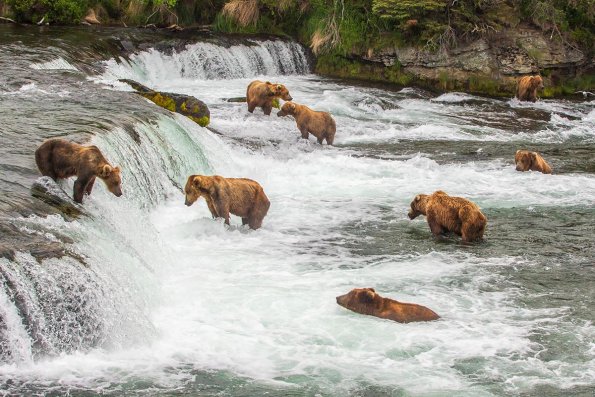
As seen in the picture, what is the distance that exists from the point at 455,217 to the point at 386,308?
281cm

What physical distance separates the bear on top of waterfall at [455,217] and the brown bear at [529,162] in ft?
13.1

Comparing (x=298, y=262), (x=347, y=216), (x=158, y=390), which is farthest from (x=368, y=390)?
(x=347, y=216)

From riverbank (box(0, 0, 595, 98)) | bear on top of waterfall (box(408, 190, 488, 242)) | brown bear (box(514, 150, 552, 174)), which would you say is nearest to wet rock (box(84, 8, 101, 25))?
riverbank (box(0, 0, 595, 98))

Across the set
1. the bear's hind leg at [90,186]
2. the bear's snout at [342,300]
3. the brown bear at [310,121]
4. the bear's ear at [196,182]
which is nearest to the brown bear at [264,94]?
the brown bear at [310,121]

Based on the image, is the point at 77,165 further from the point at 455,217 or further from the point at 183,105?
the point at 183,105

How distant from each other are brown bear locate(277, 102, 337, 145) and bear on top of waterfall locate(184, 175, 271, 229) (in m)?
5.25

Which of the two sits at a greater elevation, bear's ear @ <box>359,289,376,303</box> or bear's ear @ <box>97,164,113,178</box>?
bear's ear @ <box>97,164,113,178</box>

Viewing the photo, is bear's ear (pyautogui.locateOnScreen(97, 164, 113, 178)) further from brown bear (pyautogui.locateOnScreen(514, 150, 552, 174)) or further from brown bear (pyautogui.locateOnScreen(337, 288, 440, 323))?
brown bear (pyautogui.locateOnScreen(514, 150, 552, 174))

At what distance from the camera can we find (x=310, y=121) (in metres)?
15.4

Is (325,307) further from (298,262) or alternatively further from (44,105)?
(44,105)

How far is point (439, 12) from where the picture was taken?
77.5 feet

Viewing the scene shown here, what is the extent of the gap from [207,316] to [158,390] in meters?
1.57

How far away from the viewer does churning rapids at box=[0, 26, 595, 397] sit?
6520 millimetres

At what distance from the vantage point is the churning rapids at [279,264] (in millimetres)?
6520
